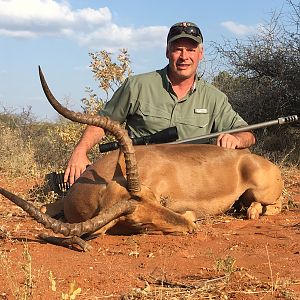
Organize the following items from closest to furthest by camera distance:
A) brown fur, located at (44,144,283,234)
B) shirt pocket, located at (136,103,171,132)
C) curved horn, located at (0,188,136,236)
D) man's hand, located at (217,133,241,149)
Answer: curved horn, located at (0,188,136,236)
brown fur, located at (44,144,283,234)
man's hand, located at (217,133,241,149)
shirt pocket, located at (136,103,171,132)

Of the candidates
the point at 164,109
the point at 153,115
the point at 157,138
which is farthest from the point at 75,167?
the point at 164,109

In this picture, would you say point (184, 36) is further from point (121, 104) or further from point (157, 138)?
point (157, 138)

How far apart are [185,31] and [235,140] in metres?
1.44

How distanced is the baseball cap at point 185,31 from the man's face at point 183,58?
76 mm

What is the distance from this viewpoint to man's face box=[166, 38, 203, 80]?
6.63 metres

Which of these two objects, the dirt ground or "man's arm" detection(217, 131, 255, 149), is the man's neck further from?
the dirt ground

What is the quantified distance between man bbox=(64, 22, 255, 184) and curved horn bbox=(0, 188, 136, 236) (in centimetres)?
224

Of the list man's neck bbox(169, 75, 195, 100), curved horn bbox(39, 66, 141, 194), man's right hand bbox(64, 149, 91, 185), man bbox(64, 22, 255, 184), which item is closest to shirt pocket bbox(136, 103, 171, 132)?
man bbox(64, 22, 255, 184)

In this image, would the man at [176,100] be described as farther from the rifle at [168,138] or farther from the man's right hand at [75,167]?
the man's right hand at [75,167]

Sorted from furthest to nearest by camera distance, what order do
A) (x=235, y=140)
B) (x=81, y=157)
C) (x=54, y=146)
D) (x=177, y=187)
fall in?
(x=54, y=146) → (x=235, y=140) → (x=81, y=157) → (x=177, y=187)

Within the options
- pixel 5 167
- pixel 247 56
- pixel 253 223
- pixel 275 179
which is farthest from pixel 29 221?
pixel 247 56

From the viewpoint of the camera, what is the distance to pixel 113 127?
4004mm

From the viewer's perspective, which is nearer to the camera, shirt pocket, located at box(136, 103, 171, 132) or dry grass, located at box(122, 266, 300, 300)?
dry grass, located at box(122, 266, 300, 300)

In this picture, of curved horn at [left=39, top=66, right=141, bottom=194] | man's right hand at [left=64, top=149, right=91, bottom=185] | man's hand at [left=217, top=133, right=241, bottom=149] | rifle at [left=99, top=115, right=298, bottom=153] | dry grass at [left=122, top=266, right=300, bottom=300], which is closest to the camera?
dry grass at [left=122, top=266, right=300, bottom=300]
